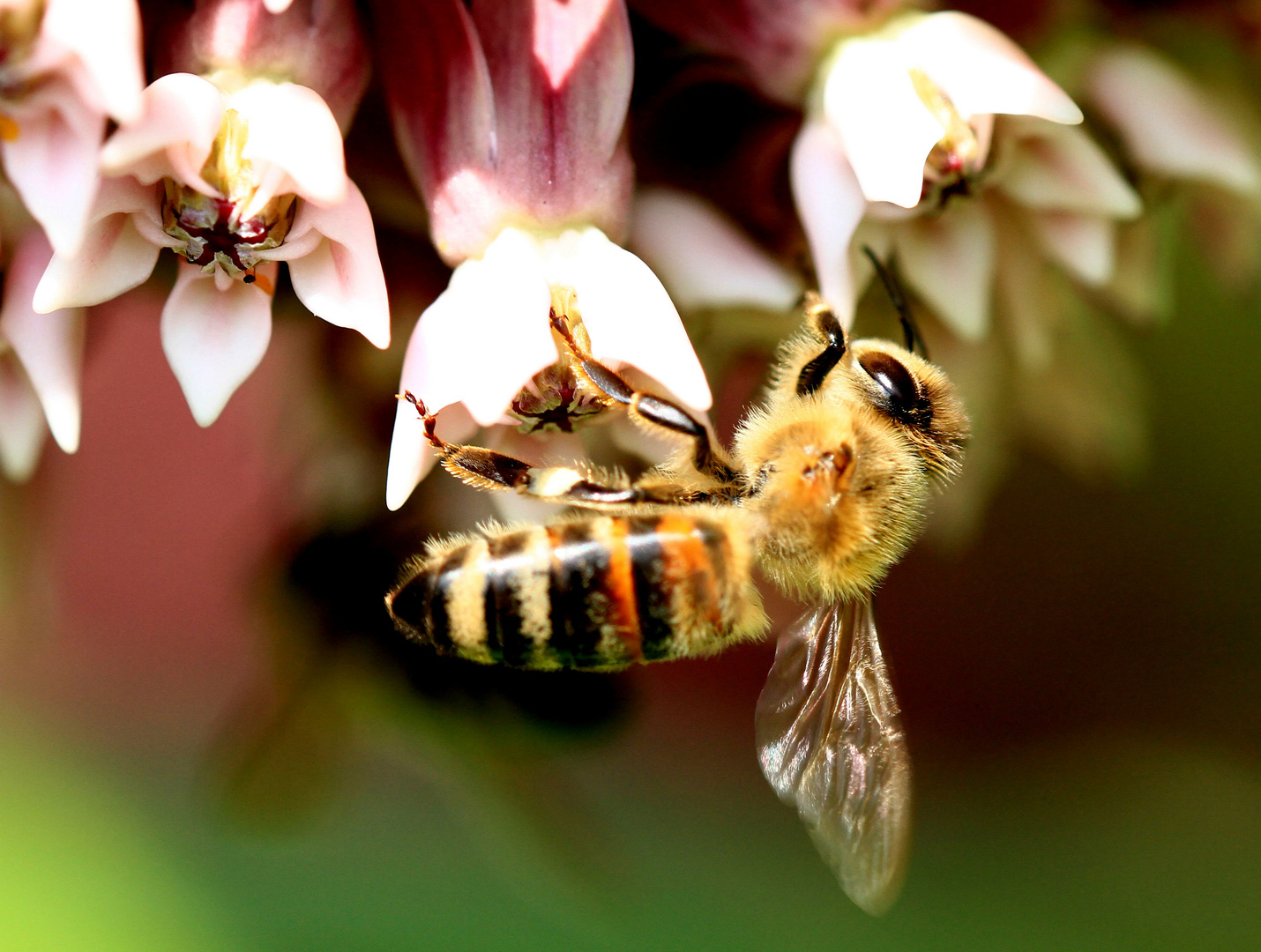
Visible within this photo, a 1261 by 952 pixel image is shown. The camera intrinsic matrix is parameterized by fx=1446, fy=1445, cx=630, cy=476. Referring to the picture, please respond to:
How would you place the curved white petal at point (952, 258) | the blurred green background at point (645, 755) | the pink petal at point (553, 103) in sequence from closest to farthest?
the pink petal at point (553, 103), the curved white petal at point (952, 258), the blurred green background at point (645, 755)

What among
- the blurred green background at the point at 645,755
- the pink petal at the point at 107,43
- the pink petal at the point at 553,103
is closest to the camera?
the pink petal at the point at 107,43

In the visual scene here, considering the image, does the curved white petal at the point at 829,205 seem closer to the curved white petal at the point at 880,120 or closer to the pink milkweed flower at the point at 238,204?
the curved white petal at the point at 880,120

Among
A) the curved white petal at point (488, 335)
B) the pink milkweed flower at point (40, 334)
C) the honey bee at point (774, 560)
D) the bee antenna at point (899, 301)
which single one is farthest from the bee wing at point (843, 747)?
the pink milkweed flower at point (40, 334)

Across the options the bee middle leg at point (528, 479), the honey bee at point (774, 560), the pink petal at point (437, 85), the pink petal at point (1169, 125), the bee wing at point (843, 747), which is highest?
the pink petal at point (437, 85)

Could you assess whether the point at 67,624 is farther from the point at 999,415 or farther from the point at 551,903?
the point at 999,415

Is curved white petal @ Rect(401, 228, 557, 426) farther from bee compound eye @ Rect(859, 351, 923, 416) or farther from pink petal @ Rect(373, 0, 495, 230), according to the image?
bee compound eye @ Rect(859, 351, 923, 416)

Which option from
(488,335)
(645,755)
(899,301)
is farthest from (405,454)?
(645,755)

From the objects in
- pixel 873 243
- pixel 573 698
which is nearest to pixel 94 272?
pixel 873 243

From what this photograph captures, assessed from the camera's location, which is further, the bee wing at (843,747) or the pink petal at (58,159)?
the bee wing at (843,747)
